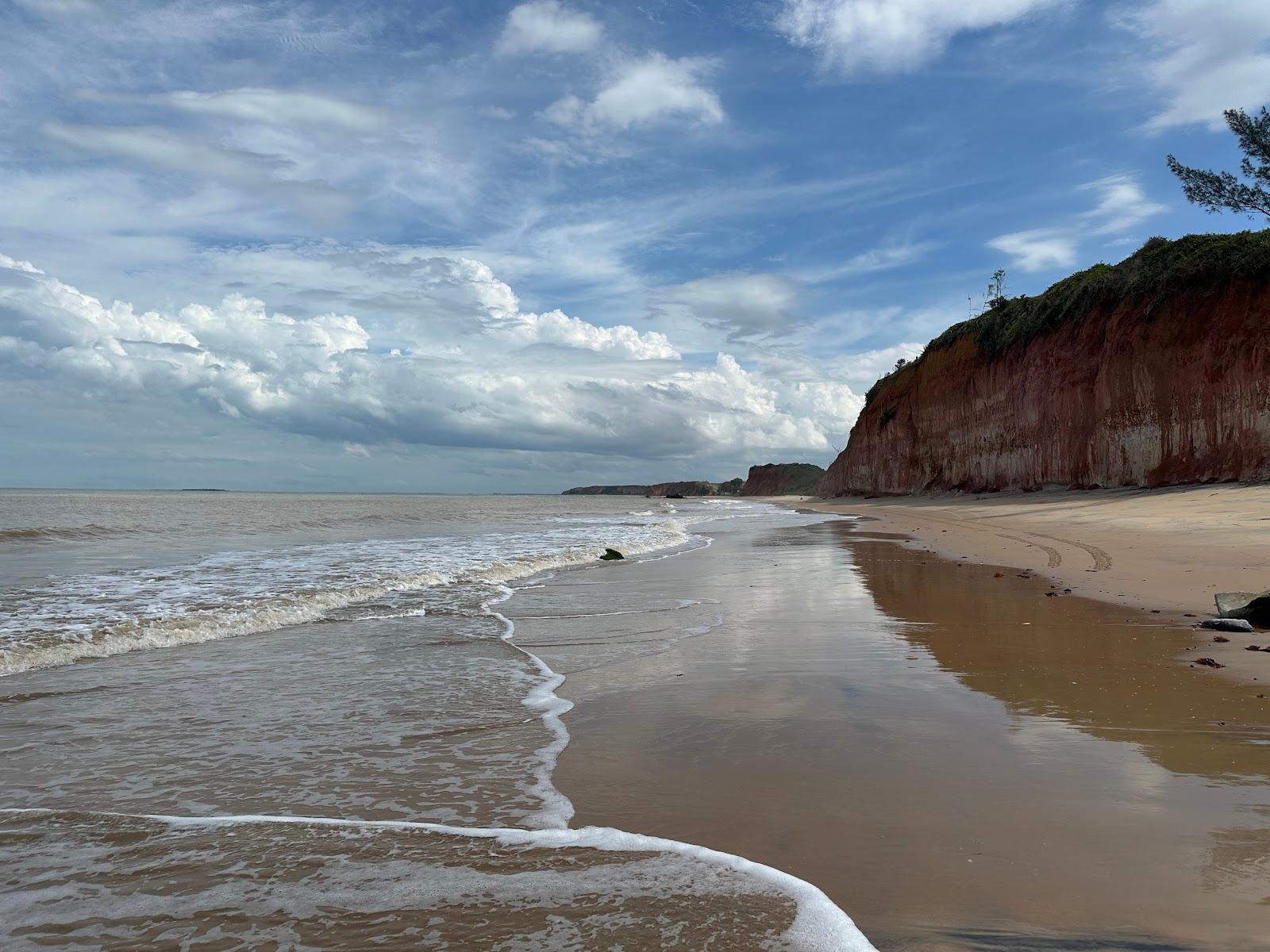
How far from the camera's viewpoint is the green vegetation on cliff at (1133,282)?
28.3 m

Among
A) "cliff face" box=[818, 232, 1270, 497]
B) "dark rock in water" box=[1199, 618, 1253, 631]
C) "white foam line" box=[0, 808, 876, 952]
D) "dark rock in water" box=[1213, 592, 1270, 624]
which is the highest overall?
"cliff face" box=[818, 232, 1270, 497]

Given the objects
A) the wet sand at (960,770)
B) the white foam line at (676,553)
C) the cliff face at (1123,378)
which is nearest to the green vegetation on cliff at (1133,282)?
the cliff face at (1123,378)

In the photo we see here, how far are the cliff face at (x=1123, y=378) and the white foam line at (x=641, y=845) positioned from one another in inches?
1182

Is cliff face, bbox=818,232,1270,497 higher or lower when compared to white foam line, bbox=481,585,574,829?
higher

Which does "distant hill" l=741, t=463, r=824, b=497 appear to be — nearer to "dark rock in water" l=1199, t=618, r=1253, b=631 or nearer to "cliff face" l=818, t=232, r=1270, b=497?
"cliff face" l=818, t=232, r=1270, b=497

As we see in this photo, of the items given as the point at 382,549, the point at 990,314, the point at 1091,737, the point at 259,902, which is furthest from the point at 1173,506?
the point at 990,314

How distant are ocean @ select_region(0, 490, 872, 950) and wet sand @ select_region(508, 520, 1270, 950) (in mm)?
293

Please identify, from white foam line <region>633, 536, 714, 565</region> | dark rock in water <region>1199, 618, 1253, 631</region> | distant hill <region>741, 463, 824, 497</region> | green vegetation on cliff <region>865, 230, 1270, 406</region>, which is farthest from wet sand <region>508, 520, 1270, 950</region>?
distant hill <region>741, 463, 824, 497</region>

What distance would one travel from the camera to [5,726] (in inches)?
207

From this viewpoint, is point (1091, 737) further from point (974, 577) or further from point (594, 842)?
point (974, 577)

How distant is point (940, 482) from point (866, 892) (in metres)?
51.0

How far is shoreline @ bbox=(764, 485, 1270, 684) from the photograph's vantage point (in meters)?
8.38

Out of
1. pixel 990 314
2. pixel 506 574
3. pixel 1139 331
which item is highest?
pixel 990 314

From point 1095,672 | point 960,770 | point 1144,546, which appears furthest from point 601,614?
point 1144,546
